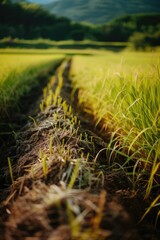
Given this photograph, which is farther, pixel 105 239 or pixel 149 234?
pixel 149 234

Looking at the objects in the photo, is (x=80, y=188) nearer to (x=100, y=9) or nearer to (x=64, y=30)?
(x=64, y=30)

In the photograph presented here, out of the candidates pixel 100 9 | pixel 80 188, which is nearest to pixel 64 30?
pixel 80 188

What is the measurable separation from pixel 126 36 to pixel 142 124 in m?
56.6

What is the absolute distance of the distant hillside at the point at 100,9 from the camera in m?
135

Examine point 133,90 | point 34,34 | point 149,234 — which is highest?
point 34,34

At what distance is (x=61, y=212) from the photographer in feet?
2.80

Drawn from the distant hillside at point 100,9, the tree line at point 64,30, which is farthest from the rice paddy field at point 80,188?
the distant hillside at point 100,9

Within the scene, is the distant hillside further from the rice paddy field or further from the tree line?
the rice paddy field

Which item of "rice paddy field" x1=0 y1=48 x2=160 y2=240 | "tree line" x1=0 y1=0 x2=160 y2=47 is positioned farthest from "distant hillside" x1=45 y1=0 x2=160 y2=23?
"rice paddy field" x1=0 y1=48 x2=160 y2=240

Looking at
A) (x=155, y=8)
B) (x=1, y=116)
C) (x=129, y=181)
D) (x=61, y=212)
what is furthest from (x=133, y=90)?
(x=155, y=8)

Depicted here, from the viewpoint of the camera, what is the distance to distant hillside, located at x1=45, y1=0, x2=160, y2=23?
5317 inches

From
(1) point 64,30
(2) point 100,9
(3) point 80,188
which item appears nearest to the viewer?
(3) point 80,188

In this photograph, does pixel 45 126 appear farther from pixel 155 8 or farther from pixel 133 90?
pixel 155 8

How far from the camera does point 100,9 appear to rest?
140000 millimetres
